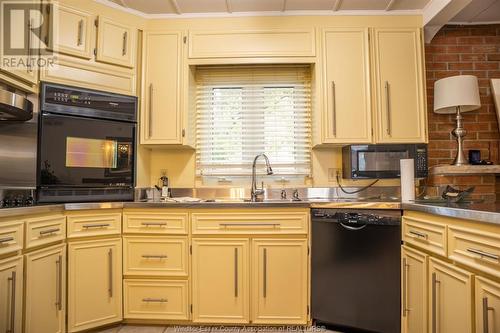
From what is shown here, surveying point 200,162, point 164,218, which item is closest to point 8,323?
point 164,218

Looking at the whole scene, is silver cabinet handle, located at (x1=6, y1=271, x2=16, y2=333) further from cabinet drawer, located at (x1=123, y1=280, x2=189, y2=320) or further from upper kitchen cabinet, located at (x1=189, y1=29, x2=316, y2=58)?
upper kitchen cabinet, located at (x1=189, y1=29, x2=316, y2=58)

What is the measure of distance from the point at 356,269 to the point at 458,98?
5.02 ft

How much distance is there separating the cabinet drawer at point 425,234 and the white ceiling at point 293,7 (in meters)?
1.76

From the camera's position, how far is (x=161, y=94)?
2451 millimetres

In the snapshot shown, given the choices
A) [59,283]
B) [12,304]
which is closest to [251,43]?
[59,283]

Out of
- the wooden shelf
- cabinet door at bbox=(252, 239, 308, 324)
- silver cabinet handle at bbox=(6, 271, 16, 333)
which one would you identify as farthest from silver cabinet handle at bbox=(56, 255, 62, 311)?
the wooden shelf

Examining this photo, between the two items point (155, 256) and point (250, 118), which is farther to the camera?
point (250, 118)

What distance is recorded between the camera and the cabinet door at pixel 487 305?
118cm

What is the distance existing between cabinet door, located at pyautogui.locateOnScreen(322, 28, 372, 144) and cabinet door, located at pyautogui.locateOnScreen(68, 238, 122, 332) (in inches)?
73.3

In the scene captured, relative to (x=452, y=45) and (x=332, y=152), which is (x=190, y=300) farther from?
(x=452, y=45)

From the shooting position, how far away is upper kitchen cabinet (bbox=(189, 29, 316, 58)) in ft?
7.97

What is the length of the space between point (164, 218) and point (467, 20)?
9.90 ft

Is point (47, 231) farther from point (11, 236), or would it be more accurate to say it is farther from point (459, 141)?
point (459, 141)

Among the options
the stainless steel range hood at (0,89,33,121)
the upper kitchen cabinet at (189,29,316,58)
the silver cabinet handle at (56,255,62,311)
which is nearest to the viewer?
the stainless steel range hood at (0,89,33,121)
